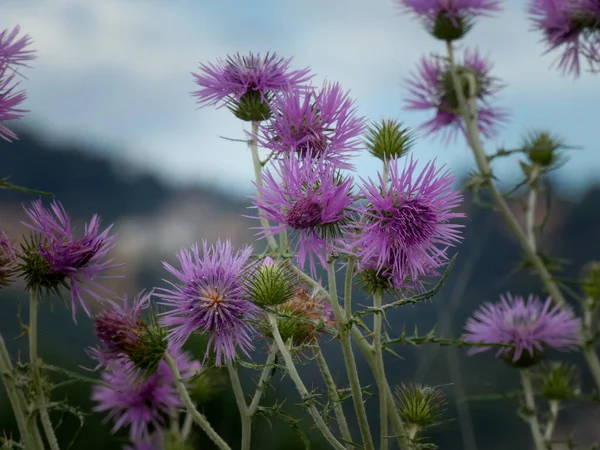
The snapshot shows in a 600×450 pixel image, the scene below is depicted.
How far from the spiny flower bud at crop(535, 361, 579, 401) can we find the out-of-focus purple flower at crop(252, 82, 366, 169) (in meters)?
1.26

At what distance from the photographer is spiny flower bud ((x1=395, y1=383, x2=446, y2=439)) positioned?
1455mm

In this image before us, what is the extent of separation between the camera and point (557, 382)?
2271 millimetres

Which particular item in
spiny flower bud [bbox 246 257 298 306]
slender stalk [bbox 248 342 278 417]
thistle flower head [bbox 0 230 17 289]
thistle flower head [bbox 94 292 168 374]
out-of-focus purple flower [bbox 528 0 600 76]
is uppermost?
out-of-focus purple flower [bbox 528 0 600 76]

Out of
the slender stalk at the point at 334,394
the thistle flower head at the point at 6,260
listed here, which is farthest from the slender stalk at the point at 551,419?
the thistle flower head at the point at 6,260

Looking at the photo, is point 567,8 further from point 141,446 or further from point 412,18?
point 141,446

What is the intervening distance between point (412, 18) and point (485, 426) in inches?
144

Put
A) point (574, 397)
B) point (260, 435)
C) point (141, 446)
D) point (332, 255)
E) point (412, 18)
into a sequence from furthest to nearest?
point (260, 435), point (412, 18), point (574, 397), point (141, 446), point (332, 255)

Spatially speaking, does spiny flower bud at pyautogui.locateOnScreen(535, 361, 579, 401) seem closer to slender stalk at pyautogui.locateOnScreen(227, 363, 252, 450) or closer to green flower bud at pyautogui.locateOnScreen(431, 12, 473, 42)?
slender stalk at pyautogui.locateOnScreen(227, 363, 252, 450)

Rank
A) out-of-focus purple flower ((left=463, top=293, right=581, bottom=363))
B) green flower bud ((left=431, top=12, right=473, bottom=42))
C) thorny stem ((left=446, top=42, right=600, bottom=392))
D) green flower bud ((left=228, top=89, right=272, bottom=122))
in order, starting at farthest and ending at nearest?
green flower bud ((left=431, top=12, right=473, bottom=42)), thorny stem ((left=446, top=42, right=600, bottom=392)), out-of-focus purple flower ((left=463, top=293, right=581, bottom=363)), green flower bud ((left=228, top=89, right=272, bottom=122))

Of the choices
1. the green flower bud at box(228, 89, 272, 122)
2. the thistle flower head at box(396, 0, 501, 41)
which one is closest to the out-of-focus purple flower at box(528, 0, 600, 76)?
the thistle flower head at box(396, 0, 501, 41)

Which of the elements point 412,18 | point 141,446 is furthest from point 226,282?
point 412,18

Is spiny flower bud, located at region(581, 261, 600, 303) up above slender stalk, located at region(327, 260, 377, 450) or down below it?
above

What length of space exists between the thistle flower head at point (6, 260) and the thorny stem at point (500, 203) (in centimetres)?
172

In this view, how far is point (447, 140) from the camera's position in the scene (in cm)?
301
